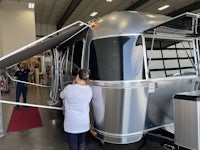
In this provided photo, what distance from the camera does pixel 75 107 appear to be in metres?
2.46

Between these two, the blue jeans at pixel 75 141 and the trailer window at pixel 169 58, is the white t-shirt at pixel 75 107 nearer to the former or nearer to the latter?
the blue jeans at pixel 75 141

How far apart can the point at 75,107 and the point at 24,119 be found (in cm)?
348

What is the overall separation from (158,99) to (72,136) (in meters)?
1.46

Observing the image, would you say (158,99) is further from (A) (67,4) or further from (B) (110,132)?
(A) (67,4)

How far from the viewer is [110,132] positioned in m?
2.97

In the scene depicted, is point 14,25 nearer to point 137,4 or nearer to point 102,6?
point 102,6

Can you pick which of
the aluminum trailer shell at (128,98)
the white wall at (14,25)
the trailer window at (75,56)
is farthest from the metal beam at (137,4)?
the aluminum trailer shell at (128,98)

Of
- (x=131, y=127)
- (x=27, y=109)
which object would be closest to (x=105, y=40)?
(x=131, y=127)

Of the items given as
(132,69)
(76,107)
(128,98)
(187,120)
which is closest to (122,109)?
(128,98)

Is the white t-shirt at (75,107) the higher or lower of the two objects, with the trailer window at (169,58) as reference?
lower

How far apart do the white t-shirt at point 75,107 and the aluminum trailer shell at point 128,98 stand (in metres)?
0.53

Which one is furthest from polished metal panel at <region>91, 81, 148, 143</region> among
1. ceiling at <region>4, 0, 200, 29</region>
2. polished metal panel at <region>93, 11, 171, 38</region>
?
ceiling at <region>4, 0, 200, 29</region>

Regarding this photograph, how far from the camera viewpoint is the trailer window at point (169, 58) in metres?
3.09

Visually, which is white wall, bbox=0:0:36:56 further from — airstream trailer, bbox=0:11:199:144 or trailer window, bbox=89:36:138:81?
trailer window, bbox=89:36:138:81
